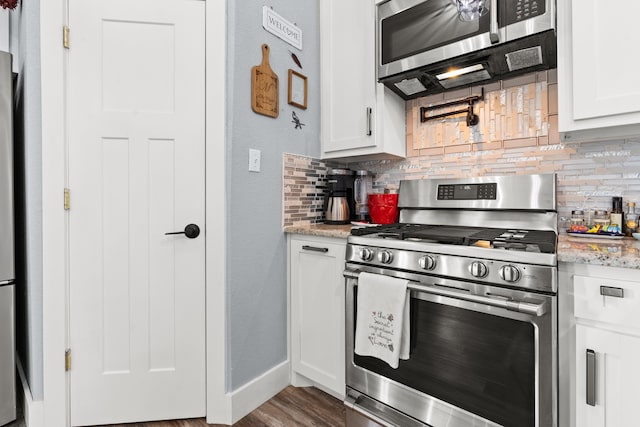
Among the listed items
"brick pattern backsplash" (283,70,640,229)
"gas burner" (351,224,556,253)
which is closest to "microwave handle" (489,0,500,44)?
"brick pattern backsplash" (283,70,640,229)

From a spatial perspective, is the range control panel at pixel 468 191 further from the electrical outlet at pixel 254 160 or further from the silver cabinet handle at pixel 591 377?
the electrical outlet at pixel 254 160

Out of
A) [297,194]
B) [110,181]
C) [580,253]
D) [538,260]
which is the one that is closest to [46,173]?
[110,181]

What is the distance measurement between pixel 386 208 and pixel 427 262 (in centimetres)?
83

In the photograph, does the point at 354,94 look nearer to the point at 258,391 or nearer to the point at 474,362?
the point at 474,362

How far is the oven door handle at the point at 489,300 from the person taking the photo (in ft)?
3.65

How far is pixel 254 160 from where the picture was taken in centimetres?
187

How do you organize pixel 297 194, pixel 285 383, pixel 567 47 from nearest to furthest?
pixel 567 47 < pixel 285 383 < pixel 297 194

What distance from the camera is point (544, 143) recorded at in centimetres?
176

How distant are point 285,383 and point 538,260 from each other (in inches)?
61.2

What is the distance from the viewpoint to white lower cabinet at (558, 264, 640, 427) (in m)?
1.05

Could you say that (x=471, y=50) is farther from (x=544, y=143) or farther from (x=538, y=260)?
(x=538, y=260)

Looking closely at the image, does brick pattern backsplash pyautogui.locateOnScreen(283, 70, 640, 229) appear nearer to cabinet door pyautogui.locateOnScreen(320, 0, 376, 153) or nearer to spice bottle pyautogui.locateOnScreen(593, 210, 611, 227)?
spice bottle pyautogui.locateOnScreen(593, 210, 611, 227)

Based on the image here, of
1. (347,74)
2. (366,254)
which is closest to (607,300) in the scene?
(366,254)

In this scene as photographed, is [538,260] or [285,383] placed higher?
[538,260]
